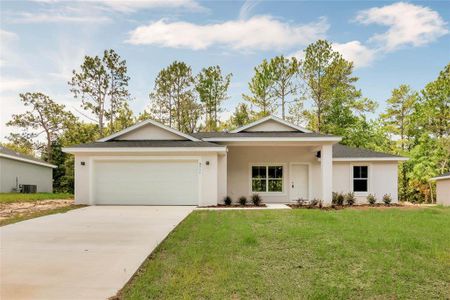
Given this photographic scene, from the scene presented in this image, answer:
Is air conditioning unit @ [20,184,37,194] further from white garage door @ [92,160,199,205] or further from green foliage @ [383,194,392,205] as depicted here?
green foliage @ [383,194,392,205]

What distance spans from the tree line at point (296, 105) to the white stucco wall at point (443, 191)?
6138mm

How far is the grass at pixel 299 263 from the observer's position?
4.77 m

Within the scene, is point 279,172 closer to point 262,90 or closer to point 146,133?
point 146,133

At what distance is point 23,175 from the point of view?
2595 centimetres

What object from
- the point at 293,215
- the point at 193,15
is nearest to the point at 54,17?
the point at 193,15

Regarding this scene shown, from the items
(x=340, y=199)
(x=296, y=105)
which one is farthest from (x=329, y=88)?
(x=340, y=199)

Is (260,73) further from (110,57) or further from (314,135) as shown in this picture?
(314,135)

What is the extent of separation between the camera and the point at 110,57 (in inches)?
1208

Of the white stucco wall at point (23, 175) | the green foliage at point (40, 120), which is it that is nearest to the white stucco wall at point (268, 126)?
the white stucco wall at point (23, 175)

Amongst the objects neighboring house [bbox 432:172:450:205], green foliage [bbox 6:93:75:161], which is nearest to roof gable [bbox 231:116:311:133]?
neighboring house [bbox 432:172:450:205]

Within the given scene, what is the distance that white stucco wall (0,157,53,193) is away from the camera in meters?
23.5

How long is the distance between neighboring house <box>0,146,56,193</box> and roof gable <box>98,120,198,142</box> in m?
10.7

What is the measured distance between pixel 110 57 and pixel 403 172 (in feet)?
90.1

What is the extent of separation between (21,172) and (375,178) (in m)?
23.6
